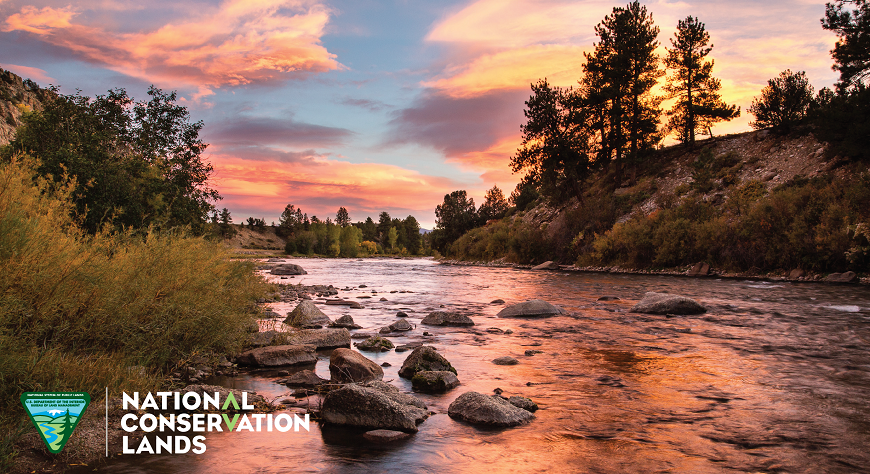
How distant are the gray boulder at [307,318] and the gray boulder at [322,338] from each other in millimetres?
2527

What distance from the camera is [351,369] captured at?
8586mm

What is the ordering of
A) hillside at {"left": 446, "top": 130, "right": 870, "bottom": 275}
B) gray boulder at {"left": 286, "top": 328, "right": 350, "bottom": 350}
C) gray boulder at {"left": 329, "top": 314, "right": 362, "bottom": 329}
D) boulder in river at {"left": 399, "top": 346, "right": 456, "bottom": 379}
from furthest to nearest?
hillside at {"left": 446, "top": 130, "right": 870, "bottom": 275} → gray boulder at {"left": 329, "top": 314, "right": 362, "bottom": 329} → gray boulder at {"left": 286, "top": 328, "right": 350, "bottom": 350} → boulder in river at {"left": 399, "top": 346, "right": 456, "bottom": 379}

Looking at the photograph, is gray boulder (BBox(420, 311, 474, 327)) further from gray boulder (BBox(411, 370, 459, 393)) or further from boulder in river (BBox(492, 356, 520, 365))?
gray boulder (BBox(411, 370, 459, 393))

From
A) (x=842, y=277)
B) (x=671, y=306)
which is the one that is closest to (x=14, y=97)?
(x=671, y=306)

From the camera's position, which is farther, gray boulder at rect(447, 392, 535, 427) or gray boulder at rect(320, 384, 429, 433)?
gray boulder at rect(447, 392, 535, 427)

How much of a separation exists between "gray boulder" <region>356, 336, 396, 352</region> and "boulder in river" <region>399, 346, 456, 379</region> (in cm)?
225

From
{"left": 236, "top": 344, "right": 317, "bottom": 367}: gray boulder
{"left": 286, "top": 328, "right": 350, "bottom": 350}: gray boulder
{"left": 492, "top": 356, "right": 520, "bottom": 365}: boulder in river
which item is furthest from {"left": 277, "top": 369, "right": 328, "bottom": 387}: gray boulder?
{"left": 492, "top": 356, "right": 520, "bottom": 365}: boulder in river

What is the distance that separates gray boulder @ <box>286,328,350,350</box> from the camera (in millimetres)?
11366

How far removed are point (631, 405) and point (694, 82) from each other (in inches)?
2147

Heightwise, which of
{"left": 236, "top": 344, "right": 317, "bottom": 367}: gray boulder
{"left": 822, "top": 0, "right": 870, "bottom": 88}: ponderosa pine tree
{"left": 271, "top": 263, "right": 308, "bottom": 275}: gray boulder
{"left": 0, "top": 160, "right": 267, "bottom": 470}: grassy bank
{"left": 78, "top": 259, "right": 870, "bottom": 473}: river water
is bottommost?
{"left": 78, "top": 259, "right": 870, "bottom": 473}: river water

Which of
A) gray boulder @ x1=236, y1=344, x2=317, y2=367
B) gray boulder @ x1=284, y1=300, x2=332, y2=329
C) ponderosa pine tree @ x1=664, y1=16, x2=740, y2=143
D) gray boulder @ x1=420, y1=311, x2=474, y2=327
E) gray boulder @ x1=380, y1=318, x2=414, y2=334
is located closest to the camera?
gray boulder @ x1=236, y1=344, x2=317, y2=367

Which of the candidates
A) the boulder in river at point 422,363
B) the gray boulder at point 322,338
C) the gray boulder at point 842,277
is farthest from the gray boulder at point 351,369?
the gray boulder at point 842,277

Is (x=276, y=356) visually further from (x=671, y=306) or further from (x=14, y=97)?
(x=14, y=97)

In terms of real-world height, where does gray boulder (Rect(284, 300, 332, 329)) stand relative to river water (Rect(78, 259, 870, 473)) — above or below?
above
